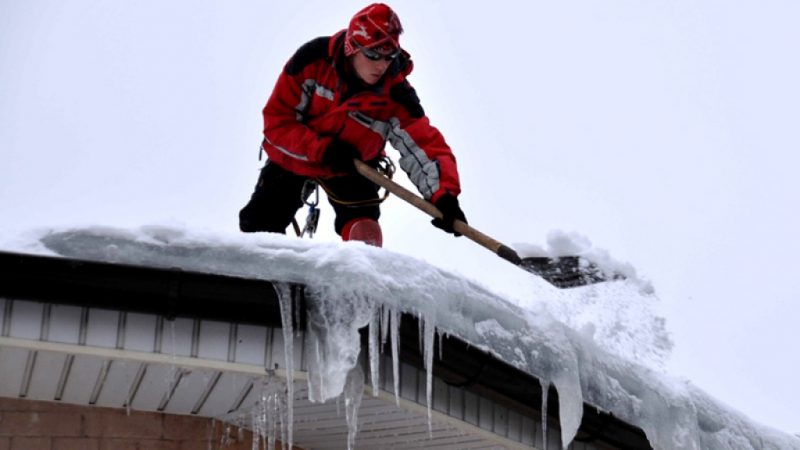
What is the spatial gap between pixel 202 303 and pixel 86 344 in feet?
1.35

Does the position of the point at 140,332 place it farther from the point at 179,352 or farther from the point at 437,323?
the point at 437,323

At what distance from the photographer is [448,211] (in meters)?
6.38

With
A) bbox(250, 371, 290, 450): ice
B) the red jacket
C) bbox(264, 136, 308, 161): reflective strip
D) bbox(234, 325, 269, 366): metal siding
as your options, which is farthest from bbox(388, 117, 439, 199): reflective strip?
bbox(234, 325, 269, 366): metal siding

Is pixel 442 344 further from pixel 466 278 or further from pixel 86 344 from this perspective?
pixel 86 344

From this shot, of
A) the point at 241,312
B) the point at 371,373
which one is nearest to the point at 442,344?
the point at 371,373

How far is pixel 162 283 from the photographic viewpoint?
4.41 m

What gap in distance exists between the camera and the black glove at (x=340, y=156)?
6434 millimetres

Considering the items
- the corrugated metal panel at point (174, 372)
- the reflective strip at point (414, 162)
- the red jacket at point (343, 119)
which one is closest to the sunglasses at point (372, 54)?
the red jacket at point (343, 119)

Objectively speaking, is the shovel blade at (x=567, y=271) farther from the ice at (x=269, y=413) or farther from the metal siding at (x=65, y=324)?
the metal siding at (x=65, y=324)

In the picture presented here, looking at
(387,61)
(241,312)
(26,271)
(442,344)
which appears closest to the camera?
(26,271)

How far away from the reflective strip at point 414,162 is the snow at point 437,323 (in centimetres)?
77

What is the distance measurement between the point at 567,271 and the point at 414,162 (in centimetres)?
97

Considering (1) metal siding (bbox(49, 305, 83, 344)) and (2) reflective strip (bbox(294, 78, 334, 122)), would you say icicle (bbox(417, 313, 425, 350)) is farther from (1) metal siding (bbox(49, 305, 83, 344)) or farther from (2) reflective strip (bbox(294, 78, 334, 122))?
(2) reflective strip (bbox(294, 78, 334, 122))

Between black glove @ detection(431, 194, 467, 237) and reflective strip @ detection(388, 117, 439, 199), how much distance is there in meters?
0.13
